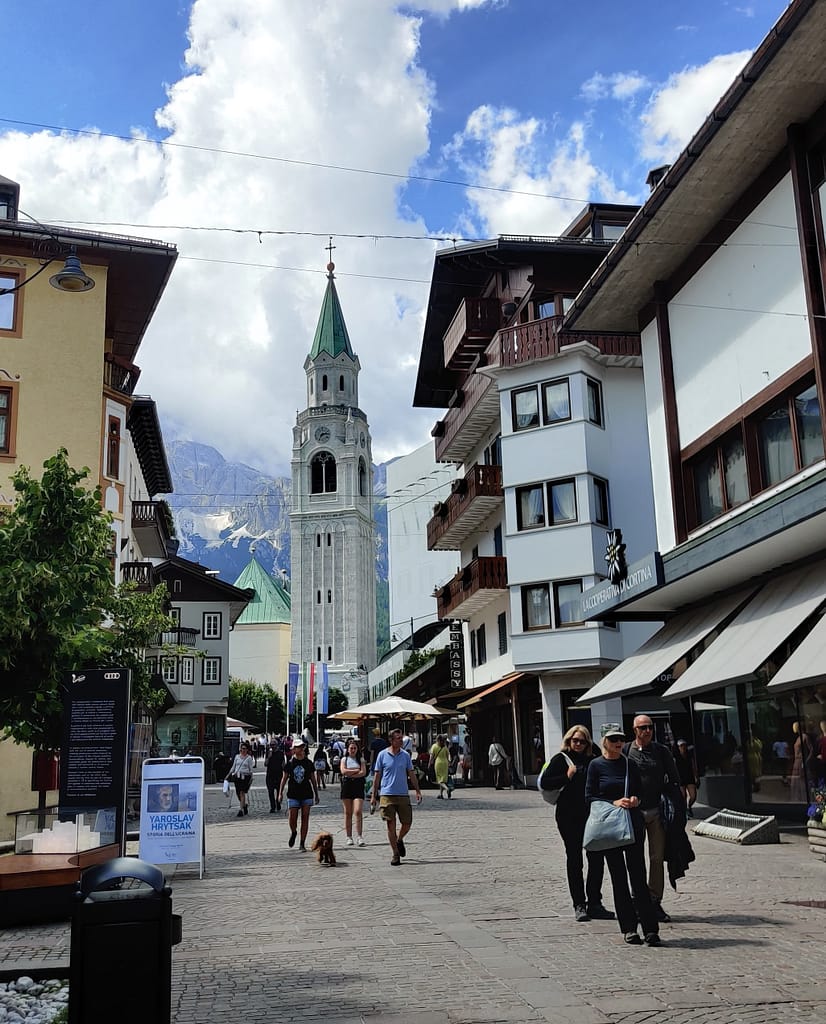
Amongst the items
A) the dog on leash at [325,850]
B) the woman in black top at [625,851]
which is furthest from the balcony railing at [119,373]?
the woman in black top at [625,851]

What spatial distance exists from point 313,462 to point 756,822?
127 metres

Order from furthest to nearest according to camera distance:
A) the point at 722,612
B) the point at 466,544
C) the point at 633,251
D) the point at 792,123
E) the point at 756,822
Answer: the point at 466,544 < the point at 633,251 < the point at 722,612 < the point at 756,822 < the point at 792,123

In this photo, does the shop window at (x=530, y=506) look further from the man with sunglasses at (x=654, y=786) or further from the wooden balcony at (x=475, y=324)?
the man with sunglasses at (x=654, y=786)

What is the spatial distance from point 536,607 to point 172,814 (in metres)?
19.8

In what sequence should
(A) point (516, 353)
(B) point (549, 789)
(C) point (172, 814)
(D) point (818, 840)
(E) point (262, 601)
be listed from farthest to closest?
(E) point (262, 601) < (A) point (516, 353) < (C) point (172, 814) < (D) point (818, 840) < (B) point (549, 789)

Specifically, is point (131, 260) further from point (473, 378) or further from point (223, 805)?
point (223, 805)

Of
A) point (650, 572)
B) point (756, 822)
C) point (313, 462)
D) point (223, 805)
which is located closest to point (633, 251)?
point (650, 572)

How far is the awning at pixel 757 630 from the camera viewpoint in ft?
47.6

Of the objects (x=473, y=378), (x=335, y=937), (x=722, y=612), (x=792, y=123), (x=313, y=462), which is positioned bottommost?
(x=335, y=937)

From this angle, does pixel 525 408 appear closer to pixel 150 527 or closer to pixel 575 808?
pixel 150 527

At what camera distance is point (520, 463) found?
3369 centimetres

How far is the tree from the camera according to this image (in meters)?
12.4

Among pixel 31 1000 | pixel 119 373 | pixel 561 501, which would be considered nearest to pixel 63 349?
pixel 119 373

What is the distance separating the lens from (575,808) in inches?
408
